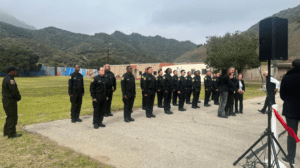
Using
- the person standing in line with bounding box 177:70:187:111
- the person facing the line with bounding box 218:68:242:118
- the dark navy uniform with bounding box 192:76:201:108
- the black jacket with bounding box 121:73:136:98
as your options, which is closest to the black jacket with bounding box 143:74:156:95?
the black jacket with bounding box 121:73:136:98

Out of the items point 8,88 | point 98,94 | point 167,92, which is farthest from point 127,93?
point 8,88

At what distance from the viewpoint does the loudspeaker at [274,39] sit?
3178mm

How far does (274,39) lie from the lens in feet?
10.4

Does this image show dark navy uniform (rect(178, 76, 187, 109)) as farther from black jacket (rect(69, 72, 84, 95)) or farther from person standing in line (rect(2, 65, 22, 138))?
person standing in line (rect(2, 65, 22, 138))

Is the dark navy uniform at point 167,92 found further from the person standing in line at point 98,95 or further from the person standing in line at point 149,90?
the person standing in line at point 98,95

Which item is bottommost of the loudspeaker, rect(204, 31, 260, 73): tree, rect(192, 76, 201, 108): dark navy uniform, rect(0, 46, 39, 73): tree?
rect(192, 76, 201, 108): dark navy uniform

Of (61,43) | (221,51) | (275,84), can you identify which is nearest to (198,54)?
(221,51)

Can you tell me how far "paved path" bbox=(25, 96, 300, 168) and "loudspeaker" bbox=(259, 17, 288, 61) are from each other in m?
2.04

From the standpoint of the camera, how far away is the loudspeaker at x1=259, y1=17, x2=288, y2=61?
3178mm

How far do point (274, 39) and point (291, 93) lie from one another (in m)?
1.02

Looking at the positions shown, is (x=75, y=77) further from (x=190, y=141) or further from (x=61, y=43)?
(x=61, y=43)

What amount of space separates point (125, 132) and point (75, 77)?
2863 mm

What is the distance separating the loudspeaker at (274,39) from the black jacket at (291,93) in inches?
15.5

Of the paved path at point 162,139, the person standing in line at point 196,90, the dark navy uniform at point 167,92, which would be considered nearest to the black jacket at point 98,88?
the paved path at point 162,139
